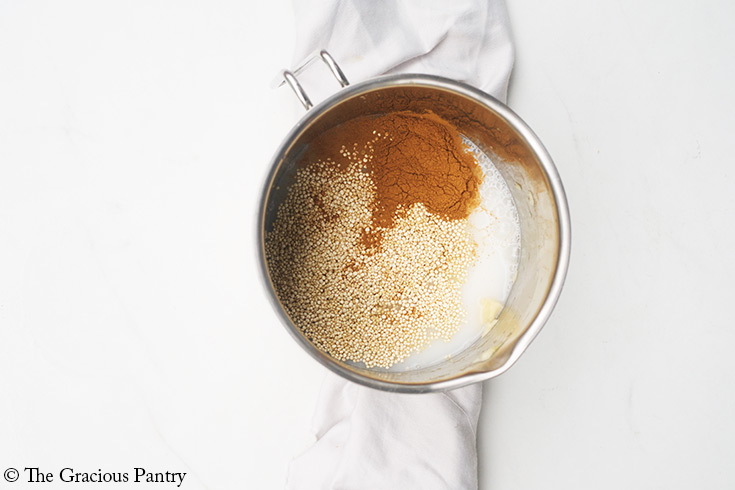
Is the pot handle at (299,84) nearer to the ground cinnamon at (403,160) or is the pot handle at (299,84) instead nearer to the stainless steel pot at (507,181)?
the stainless steel pot at (507,181)

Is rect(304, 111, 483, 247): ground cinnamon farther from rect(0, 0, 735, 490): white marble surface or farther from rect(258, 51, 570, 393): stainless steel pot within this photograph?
rect(0, 0, 735, 490): white marble surface

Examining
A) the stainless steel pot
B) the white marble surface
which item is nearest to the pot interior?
the stainless steel pot

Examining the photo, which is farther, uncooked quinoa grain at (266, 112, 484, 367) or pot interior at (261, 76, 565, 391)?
uncooked quinoa grain at (266, 112, 484, 367)

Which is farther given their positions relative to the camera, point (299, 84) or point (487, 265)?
point (487, 265)

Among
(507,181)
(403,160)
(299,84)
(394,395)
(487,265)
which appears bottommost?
(394,395)

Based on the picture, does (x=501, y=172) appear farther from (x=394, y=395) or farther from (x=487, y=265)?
(x=394, y=395)

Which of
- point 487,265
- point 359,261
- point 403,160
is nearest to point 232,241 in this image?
point 359,261
